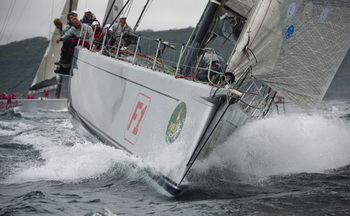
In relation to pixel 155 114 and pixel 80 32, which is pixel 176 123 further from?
pixel 80 32

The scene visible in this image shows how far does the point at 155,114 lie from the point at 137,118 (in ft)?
1.61

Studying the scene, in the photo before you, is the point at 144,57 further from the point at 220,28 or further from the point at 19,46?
the point at 19,46

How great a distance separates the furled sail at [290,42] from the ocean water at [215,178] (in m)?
0.86

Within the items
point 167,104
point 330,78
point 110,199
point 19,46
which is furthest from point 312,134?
point 19,46

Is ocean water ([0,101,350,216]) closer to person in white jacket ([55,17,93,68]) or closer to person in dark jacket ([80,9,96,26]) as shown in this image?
person in white jacket ([55,17,93,68])

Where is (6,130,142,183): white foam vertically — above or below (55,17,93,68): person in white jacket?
below

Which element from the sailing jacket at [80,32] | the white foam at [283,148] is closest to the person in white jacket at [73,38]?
the sailing jacket at [80,32]

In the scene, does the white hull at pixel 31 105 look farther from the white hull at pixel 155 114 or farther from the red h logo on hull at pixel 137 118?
the red h logo on hull at pixel 137 118

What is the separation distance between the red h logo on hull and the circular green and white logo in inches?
26.3

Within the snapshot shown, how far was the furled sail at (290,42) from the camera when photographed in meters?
6.39

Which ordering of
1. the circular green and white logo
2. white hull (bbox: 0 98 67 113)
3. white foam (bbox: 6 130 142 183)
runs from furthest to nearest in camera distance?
white hull (bbox: 0 98 67 113), white foam (bbox: 6 130 142 183), the circular green and white logo

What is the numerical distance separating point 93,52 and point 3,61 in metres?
91.2

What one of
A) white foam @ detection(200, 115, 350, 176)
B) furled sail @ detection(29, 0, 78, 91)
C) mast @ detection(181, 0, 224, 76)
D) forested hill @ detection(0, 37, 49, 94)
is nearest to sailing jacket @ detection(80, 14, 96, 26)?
mast @ detection(181, 0, 224, 76)

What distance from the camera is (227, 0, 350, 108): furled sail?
251 inches
